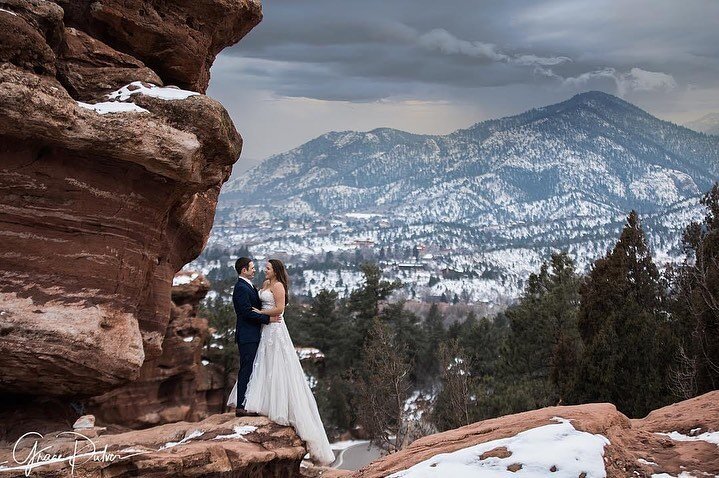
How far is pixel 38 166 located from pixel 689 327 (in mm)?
16637

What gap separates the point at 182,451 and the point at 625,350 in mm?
13082

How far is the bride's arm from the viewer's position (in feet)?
32.8

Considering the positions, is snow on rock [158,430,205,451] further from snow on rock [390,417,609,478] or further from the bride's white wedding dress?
snow on rock [390,417,609,478]

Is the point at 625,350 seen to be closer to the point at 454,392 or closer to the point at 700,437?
the point at 454,392

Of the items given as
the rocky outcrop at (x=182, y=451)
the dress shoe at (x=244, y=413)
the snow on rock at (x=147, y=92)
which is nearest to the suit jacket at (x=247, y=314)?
the dress shoe at (x=244, y=413)

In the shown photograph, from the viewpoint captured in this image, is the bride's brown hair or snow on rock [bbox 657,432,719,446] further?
the bride's brown hair

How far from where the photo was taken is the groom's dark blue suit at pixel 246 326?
32.8 feet

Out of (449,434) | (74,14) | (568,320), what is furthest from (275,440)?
(568,320)

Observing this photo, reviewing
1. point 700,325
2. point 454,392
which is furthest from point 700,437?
point 454,392

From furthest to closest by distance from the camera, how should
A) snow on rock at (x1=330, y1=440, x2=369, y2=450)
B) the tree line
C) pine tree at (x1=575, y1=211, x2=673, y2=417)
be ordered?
1. snow on rock at (x1=330, y1=440, x2=369, y2=450)
2. pine tree at (x1=575, y1=211, x2=673, y2=417)
3. the tree line

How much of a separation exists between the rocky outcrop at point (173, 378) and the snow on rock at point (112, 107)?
1428cm

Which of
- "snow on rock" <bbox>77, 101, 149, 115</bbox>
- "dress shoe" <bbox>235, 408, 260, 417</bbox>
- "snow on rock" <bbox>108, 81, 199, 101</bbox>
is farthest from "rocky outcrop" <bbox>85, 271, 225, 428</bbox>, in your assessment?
"snow on rock" <bbox>77, 101, 149, 115</bbox>

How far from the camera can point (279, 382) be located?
9.92 m

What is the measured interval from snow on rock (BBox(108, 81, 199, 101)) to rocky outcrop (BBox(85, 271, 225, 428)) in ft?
45.6
